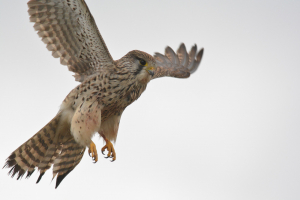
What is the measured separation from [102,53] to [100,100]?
0.94 metres

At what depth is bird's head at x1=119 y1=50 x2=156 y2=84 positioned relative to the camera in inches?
328

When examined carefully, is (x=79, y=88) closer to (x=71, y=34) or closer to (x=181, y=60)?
(x=71, y=34)

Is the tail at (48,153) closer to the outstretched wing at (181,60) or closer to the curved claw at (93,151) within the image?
the curved claw at (93,151)

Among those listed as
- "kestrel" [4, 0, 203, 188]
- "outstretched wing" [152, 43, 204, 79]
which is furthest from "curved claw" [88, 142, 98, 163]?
"outstretched wing" [152, 43, 204, 79]

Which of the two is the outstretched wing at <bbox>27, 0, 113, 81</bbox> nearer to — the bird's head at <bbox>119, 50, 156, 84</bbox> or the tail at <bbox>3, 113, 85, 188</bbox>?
the bird's head at <bbox>119, 50, 156, 84</bbox>

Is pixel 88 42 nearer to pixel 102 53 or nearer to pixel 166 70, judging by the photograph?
pixel 102 53

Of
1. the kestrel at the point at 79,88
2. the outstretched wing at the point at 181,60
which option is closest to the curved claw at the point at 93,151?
the kestrel at the point at 79,88

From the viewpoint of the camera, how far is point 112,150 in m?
8.97

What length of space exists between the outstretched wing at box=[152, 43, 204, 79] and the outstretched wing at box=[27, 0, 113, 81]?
10.3ft

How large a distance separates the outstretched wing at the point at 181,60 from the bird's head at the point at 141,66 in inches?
123

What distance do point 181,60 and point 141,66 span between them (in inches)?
170

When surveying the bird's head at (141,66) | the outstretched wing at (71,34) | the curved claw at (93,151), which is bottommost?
the curved claw at (93,151)

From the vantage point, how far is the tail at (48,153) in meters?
8.59

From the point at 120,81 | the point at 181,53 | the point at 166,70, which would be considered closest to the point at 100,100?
the point at 120,81
